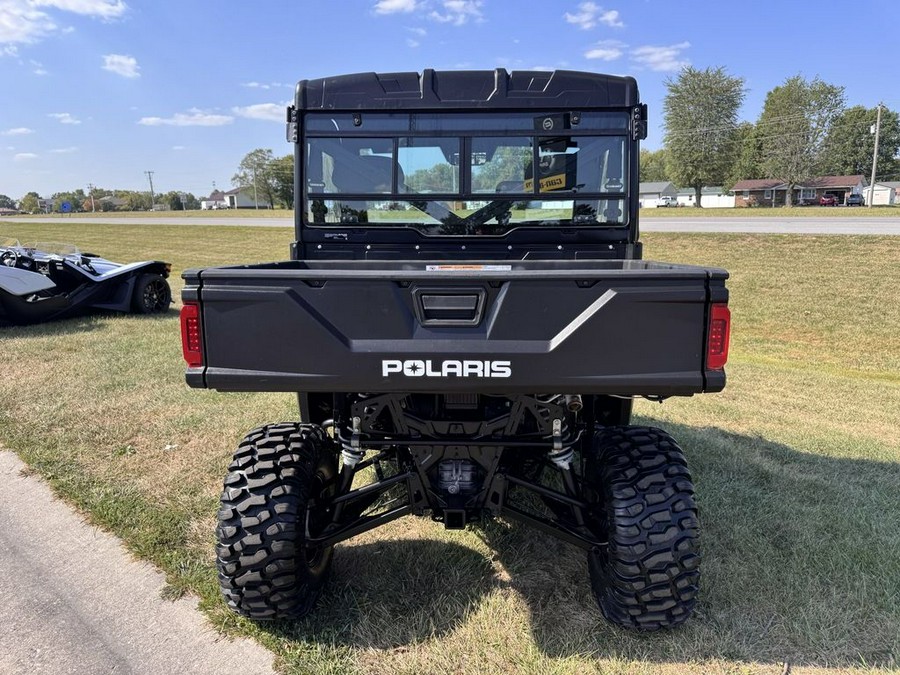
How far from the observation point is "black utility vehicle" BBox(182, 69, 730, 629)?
212cm

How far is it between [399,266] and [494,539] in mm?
1551

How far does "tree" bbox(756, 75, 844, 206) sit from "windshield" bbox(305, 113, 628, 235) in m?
58.0

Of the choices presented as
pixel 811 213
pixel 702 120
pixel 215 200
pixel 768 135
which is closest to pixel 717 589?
pixel 811 213

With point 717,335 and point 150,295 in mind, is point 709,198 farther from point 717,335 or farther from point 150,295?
point 717,335

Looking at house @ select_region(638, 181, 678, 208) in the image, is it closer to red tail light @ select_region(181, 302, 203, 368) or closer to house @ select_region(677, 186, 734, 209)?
house @ select_region(677, 186, 734, 209)

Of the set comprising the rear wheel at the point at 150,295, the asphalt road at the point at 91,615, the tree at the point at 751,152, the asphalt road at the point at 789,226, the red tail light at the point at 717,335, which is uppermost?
the tree at the point at 751,152

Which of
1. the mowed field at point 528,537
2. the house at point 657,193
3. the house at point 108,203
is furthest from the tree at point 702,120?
the house at point 108,203

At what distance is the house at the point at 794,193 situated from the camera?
71.8m

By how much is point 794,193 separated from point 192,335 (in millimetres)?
87394

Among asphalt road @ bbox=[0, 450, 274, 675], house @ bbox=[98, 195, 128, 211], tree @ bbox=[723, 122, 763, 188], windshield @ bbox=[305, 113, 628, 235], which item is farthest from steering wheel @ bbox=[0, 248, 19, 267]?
house @ bbox=[98, 195, 128, 211]

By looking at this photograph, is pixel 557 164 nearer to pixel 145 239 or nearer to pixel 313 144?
pixel 313 144

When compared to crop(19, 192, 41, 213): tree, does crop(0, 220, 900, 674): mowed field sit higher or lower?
lower

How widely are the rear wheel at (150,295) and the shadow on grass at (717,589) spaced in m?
7.71

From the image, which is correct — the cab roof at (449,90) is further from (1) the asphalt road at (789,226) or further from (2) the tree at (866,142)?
(2) the tree at (866,142)
